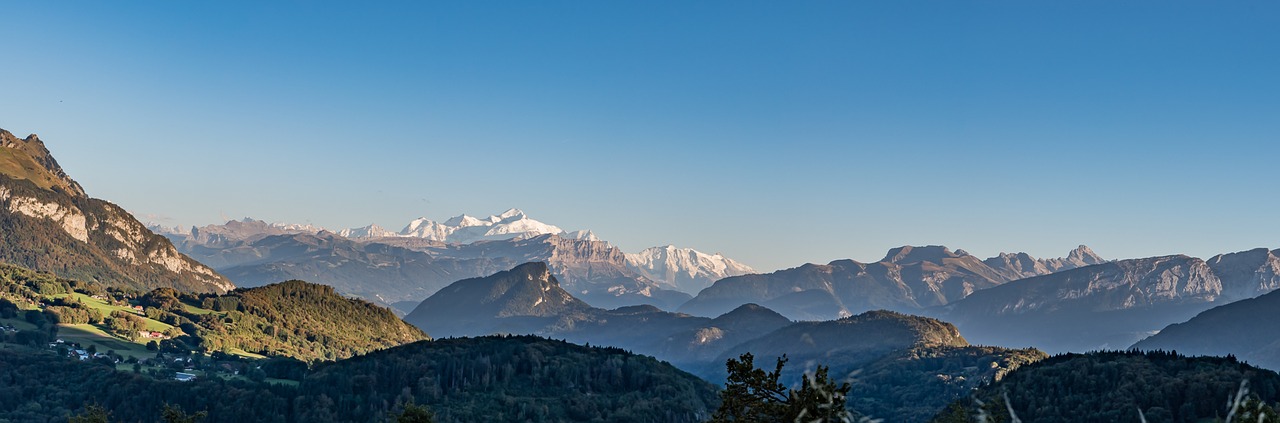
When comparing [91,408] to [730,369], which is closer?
[730,369]

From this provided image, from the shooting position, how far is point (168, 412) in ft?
458

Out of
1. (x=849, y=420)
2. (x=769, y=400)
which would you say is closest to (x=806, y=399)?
(x=769, y=400)

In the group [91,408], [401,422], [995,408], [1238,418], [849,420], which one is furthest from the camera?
[995,408]

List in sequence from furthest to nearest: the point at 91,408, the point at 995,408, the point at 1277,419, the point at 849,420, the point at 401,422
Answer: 1. the point at 995,408
2. the point at 91,408
3. the point at 401,422
4. the point at 1277,419
5. the point at 849,420

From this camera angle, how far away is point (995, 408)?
19500 cm

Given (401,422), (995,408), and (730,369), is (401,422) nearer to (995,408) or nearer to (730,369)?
(730,369)

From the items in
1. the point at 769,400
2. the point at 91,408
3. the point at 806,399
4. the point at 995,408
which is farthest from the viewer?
the point at 995,408

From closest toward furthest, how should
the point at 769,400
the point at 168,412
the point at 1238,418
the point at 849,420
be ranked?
1. the point at 849,420
2. the point at 769,400
3. the point at 1238,418
4. the point at 168,412

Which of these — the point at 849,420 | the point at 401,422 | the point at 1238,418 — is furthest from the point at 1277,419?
the point at 849,420

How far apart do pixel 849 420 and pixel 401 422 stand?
106m

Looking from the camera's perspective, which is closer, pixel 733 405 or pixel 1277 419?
pixel 733 405

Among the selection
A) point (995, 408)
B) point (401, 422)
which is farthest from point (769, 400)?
point (995, 408)

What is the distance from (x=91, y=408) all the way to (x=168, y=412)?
53273 mm

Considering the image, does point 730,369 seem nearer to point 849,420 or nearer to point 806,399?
point 806,399
